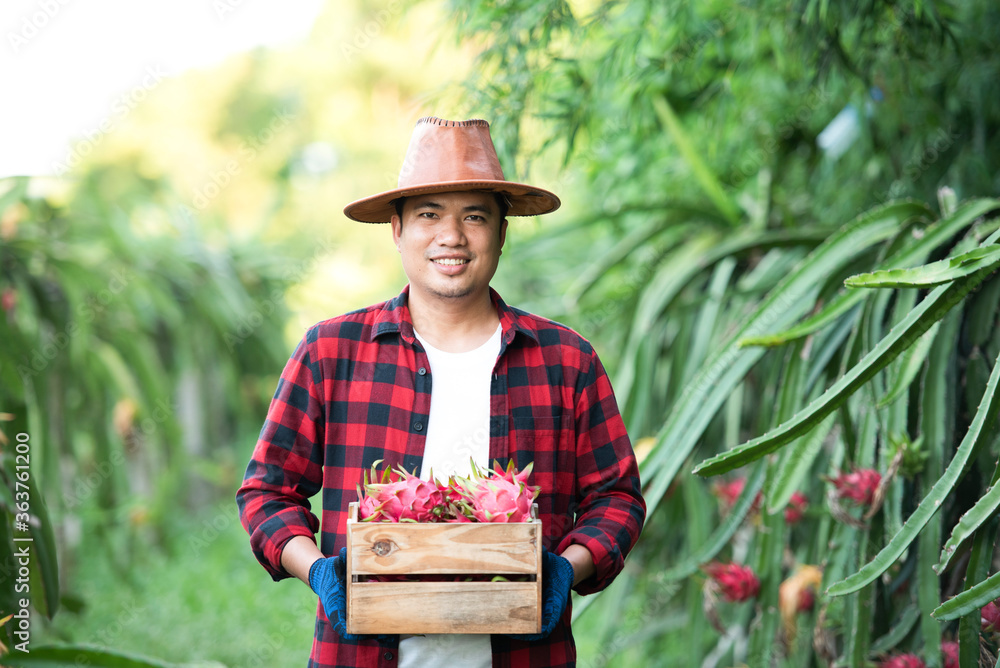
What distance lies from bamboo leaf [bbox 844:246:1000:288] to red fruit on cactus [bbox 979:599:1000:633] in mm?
623

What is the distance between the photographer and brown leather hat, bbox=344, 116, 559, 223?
1.37m

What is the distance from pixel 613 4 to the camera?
7.06 feet

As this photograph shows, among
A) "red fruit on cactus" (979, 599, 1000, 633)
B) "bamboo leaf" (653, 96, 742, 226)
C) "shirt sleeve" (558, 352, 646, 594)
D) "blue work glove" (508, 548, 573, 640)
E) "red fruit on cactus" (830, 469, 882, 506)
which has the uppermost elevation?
"bamboo leaf" (653, 96, 742, 226)

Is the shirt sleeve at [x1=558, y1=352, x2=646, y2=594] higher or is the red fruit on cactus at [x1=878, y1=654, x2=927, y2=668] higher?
the shirt sleeve at [x1=558, y1=352, x2=646, y2=594]

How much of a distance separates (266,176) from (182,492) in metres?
6.48

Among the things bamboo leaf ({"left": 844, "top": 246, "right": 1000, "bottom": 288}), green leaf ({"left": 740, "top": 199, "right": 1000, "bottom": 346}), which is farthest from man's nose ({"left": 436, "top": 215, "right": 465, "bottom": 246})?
→ green leaf ({"left": 740, "top": 199, "right": 1000, "bottom": 346})

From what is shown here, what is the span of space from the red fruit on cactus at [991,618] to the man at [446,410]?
709 mm

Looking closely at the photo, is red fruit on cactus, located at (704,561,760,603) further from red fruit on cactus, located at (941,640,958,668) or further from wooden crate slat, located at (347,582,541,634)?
wooden crate slat, located at (347,582,541,634)

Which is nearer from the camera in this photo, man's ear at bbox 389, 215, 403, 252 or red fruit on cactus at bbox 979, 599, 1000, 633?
man's ear at bbox 389, 215, 403, 252

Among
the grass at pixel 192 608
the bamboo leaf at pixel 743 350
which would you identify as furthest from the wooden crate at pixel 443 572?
the grass at pixel 192 608

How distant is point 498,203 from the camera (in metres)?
1.46

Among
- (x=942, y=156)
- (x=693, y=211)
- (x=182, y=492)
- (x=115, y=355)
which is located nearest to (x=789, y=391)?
(x=693, y=211)

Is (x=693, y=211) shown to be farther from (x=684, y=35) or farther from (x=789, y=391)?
(x=789, y=391)

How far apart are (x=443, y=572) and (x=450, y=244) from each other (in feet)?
1.67
